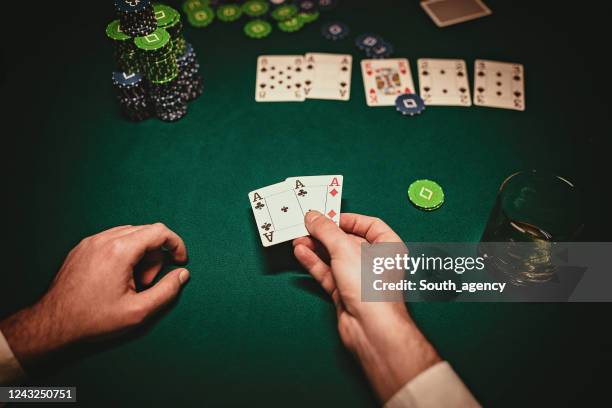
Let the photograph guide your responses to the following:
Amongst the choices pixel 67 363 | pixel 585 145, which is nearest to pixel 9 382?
pixel 67 363

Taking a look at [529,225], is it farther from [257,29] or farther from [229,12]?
[229,12]

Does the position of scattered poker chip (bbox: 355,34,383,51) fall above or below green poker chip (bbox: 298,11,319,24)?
below

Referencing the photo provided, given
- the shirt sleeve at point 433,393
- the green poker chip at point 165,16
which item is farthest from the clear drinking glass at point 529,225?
the green poker chip at point 165,16

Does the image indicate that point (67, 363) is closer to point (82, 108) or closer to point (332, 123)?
point (82, 108)

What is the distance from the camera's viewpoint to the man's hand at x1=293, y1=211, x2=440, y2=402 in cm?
134

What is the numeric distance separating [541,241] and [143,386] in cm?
154

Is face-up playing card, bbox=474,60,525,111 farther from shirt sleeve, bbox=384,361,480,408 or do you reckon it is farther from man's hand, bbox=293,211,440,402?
shirt sleeve, bbox=384,361,480,408

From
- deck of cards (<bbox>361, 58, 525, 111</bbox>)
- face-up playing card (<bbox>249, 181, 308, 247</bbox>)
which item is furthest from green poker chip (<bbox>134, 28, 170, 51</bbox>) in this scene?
deck of cards (<bbox>361, 58, 525, 111</bbox>)

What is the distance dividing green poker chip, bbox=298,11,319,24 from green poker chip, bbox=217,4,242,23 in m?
0.36

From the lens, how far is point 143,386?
1492 mm

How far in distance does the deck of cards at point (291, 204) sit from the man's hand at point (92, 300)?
A: 0.40 meters

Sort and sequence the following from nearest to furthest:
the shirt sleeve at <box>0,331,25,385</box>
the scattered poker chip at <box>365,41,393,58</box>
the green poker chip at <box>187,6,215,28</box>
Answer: the shirt sleeve at <box>0,331,25,385</box> → the scattered poker chip at <box>365,41,393,58</box> → the green poker chip at <box>187,6,215,28</box>

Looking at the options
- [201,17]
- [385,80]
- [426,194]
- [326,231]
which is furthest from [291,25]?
[326,231]

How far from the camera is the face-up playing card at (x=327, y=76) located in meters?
2.28
